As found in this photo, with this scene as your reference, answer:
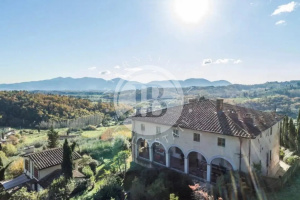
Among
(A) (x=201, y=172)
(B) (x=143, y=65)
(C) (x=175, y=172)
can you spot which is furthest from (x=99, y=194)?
(B) (x=143, y=65)

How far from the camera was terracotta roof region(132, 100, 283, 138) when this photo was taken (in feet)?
55.9

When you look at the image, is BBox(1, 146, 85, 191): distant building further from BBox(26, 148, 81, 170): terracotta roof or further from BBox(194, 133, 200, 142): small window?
BBox(194, 133, 200, 142): small window

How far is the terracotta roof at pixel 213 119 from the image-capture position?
55.9ft

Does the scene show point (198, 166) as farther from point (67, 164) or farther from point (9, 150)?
point (9, 150)

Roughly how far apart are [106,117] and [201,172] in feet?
264

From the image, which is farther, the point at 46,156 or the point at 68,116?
the point at 68,116

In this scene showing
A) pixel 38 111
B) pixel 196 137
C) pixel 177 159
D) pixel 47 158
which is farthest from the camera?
pixel 38 111

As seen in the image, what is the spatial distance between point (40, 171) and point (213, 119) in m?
19.9

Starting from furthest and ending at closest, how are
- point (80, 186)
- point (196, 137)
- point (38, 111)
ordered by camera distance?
1. point (38, 111)
2. point (80, 186)
3. point (196, 137)

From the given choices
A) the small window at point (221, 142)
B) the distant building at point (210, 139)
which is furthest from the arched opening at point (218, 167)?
the small window at point (221, 142)

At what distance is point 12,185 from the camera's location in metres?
22.5

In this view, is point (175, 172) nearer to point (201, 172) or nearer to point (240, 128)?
point (201, 172)

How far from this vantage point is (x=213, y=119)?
19.5m

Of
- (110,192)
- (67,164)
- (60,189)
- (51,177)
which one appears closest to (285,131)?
(110,192)
